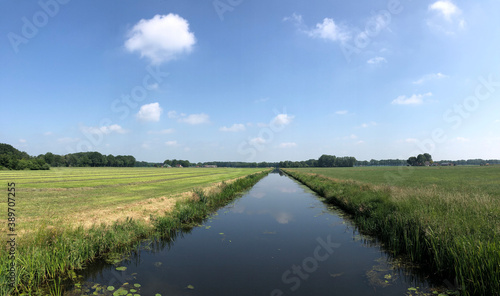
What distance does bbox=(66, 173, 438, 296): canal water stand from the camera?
6863 mm

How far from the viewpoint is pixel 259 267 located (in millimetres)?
8469

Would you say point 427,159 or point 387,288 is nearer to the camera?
point 387,288

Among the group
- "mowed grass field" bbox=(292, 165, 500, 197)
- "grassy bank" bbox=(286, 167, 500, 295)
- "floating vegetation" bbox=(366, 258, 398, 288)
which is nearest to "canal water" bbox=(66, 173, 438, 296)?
"floating vegetation" bbox=(366, 258, 398, 288)

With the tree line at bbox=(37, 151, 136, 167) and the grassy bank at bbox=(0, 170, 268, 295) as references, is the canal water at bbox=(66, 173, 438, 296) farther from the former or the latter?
the tree line at bbox=(37, 151, 136, 167)

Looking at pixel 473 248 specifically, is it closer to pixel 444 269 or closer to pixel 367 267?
pixel 444 269

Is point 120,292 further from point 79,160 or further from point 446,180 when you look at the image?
point 79,160

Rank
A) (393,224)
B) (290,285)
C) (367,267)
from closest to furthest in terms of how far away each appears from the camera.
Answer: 1. (290,285)
2. (367,267)
3. (393,224)

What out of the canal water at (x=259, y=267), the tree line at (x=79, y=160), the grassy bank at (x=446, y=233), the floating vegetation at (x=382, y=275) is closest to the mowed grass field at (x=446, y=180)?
the grassy bank at (x=446, y=233)

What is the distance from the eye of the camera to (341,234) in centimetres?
1281

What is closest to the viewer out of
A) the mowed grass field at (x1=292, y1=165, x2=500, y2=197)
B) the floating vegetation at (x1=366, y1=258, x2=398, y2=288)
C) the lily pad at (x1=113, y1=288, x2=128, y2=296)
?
the lily pad at (x1=113, y1=288, x2=128, y2=296)

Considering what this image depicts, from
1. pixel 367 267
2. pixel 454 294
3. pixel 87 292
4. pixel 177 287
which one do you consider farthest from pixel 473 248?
pixel 87 292

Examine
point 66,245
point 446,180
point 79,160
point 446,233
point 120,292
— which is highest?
point 79,160

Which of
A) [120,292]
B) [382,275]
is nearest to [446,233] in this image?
[382,275]

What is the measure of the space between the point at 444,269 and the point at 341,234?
5735 mm
